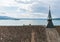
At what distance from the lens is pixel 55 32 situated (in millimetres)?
33375

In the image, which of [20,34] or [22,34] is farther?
[22,34]

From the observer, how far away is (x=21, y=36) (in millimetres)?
29969

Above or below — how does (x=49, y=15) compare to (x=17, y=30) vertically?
above

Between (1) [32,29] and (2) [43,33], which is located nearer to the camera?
(2) [43,33]

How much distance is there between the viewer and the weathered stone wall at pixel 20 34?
28.9 meters

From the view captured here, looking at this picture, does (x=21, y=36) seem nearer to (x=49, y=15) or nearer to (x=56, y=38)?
(x=56, y=38)

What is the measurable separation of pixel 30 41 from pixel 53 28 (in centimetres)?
802

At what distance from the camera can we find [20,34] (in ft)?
101

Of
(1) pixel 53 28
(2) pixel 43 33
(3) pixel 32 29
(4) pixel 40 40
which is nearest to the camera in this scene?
(4) pixel 40 40

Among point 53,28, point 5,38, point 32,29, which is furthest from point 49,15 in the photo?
point 5,38

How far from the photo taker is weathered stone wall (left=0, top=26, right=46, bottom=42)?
28.9 m

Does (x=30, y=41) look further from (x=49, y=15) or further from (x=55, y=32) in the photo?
(x=49, y=15)

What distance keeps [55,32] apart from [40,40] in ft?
18.4

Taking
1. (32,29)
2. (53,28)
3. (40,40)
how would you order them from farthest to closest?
1. (53,28)
2. (32,29)
3. (40,40)
